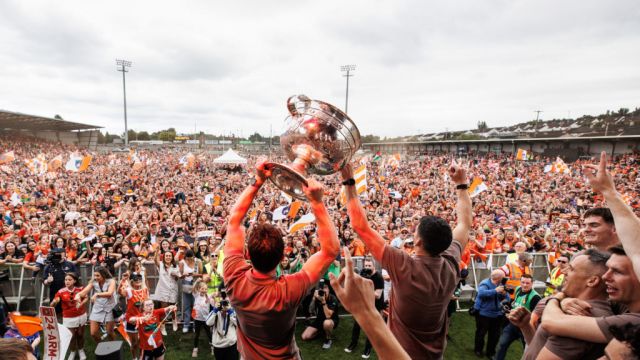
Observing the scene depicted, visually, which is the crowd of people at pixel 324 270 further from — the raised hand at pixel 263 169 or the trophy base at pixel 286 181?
the trophy base at pixel 286 181

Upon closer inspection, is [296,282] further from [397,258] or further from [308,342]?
[308,342]

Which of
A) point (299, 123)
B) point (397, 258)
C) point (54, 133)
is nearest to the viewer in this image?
point (397, 258)

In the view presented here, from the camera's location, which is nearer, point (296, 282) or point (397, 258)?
point (296, 282)

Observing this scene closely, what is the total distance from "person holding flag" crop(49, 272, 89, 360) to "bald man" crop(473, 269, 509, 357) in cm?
683

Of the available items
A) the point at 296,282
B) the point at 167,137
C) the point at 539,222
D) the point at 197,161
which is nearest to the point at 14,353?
the point at 296,282

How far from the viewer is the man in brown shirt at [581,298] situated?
5.63 ft

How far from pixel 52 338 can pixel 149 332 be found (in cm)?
126

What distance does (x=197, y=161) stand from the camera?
111 feet

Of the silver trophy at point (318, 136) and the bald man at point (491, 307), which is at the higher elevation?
the silver trophy at point (318, 136)

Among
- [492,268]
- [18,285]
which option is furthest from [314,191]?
Result: [18,285]

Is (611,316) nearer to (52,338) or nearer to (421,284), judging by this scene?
(421,284)

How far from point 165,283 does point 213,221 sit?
18.6 feet

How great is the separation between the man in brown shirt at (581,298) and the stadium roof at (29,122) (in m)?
46.3

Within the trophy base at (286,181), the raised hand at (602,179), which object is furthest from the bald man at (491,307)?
the trophy base at (286,181)
